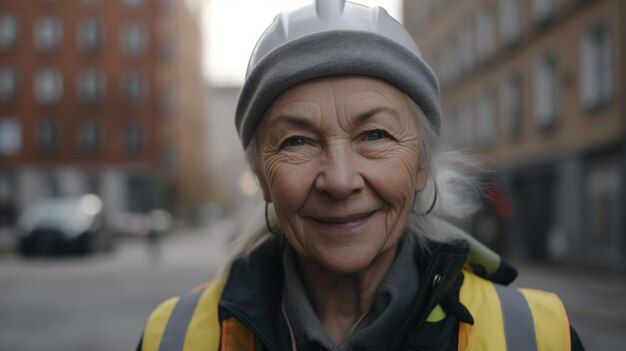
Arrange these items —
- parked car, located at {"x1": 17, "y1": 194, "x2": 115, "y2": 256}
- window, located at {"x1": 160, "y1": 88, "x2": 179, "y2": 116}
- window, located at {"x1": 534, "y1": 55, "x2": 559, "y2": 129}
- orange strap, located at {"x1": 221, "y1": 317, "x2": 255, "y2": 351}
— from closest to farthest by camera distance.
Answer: orange strap, located at {"x1": 221, "y1": 317, "x2": 255, "y2": 351}
parked car, located at {"x1": 17, "y1": 194, "x2": 115, "y2": 256}
window, located at {"x1": 534, "y1": 55, "x2": 559, "y2": 129}
window, located at {"x1": 160, "y1": 88, "x2": 179, "y2": 116}

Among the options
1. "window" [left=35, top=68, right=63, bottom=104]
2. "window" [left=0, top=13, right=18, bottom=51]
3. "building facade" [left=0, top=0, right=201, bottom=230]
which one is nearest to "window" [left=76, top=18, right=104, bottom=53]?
"building facade" [left=0, top=0, right=201, bottom=230]

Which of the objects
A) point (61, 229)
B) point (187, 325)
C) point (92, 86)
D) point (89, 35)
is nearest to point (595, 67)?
point (61, 229)

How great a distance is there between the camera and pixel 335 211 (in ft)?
6.02

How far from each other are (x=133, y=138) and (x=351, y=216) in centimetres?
4568

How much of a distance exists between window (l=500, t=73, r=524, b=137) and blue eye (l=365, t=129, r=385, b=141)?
20955 mm

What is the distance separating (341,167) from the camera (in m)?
1.80

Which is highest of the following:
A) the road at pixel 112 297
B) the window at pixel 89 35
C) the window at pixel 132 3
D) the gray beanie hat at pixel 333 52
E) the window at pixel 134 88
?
the window at pixel 132 3

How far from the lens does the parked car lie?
62.0 feet

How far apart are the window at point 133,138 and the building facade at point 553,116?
2464 centimetres

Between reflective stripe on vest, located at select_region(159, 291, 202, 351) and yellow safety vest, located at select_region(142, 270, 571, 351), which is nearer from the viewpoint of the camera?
yellow safety vest, located at select_region(142, 270, 571, 351)

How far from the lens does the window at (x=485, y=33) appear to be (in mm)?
24781

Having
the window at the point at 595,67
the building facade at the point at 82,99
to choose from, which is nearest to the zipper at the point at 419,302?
the window at the point at 595,67

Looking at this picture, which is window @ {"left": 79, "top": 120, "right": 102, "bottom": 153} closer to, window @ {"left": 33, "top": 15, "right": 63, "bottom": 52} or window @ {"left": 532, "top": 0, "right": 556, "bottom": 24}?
window @ {"left": 33, "top": 15, "right": 63, "bottom": 52}

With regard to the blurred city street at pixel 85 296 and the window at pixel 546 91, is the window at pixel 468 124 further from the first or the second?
the blurred city street at pixel 85 296
